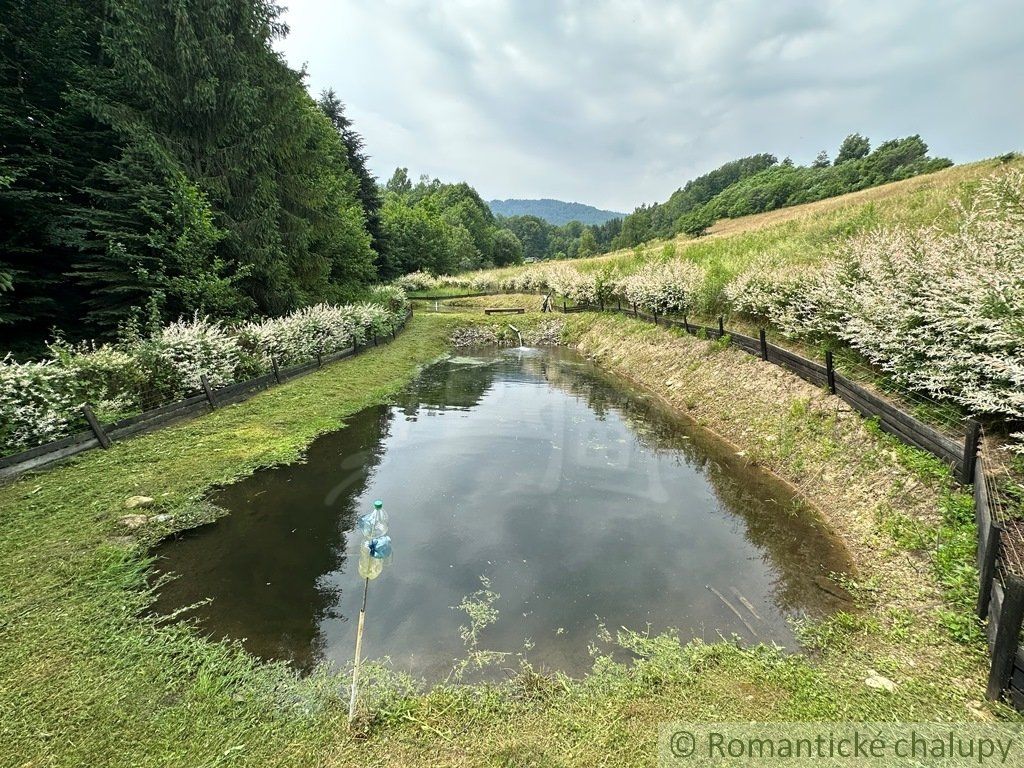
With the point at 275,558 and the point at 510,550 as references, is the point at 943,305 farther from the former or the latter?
the point at 275,558

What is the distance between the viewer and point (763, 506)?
6223 mm

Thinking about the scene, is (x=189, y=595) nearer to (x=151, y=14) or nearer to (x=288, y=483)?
(x=288, y=483)

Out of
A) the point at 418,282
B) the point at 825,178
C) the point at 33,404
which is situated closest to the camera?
the point at 33,404

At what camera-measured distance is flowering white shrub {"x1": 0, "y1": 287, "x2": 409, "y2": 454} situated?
21.6 ft

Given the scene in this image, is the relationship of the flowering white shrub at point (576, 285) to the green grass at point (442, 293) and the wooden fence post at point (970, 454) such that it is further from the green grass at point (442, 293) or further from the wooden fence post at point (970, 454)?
the wooden fence post at point (970, 454)

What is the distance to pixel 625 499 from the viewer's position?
6512 mm

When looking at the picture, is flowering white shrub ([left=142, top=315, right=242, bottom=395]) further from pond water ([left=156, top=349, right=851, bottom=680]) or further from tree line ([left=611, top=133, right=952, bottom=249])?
tree line ([left=611, top=133, right=952, bottom=249])

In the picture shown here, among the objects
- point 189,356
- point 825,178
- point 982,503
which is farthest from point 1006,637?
point 825,178

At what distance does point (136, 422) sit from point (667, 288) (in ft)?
55.2

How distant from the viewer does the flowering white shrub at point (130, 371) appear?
657 cm

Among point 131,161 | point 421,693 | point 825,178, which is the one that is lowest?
point 421,693

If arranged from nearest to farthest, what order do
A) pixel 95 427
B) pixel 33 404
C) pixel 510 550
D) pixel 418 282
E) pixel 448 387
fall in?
pixel 510 550 → pixel 33 404 → pixel 95 427 → pixel 448 387 → pixel 418 282

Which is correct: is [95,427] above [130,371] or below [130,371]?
below

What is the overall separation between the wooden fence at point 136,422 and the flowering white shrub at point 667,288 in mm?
14020
